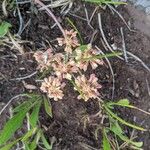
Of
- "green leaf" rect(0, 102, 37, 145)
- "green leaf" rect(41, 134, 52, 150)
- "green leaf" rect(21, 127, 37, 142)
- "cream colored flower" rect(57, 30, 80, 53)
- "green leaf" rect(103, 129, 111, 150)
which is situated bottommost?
"green leaf" rect(41, 134, 52, 150)

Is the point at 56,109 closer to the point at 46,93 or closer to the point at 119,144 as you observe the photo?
the point at 46,93

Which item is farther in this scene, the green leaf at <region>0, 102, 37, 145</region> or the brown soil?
the brown soil

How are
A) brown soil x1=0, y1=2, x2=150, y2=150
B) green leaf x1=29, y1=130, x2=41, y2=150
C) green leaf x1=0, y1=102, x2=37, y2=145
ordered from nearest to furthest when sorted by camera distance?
green leaf x1=0, y1=102, x2=37, y2=145, green leaf x1=29, y1=130, x2=41, y2=150, brown soil x1=0, y1=2, x2=150, y2=150

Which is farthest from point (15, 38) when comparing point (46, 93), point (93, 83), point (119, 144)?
point (119, 144)

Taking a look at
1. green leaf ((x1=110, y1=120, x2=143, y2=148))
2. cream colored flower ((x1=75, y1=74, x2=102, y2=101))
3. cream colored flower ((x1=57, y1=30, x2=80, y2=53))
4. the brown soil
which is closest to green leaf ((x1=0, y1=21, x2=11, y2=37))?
the brown soil

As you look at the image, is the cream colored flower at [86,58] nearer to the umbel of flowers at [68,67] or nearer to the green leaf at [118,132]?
the umbel of flowers at [68,67]

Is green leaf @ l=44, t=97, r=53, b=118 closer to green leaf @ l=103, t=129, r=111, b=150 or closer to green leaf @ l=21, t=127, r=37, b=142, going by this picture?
green leaf @ l=21, t=127, r=37, b=142
